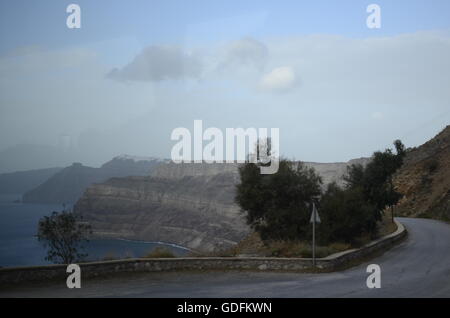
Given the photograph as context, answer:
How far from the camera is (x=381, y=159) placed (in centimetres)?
3603

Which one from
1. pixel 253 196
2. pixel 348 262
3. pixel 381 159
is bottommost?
pixel 348 262

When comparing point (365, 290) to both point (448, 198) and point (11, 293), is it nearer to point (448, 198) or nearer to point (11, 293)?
point (11, 293)

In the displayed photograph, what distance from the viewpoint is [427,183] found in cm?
6575

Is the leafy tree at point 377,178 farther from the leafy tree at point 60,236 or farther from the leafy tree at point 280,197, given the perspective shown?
the leafy tree at point 60,236

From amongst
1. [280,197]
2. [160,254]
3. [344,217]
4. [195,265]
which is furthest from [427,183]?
[195,265]

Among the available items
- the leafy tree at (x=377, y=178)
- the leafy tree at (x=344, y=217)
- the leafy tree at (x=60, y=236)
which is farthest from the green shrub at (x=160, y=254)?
the leafy tree at (x=377, y=178)

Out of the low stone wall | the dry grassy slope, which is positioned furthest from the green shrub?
the dry grassy slope

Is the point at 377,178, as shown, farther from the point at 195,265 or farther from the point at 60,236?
the point at 60,236

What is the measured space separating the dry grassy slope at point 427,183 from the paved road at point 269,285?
116 feet

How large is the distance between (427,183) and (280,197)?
45.7m

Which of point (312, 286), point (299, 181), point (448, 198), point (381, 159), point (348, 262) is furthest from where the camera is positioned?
point (448, 198)
